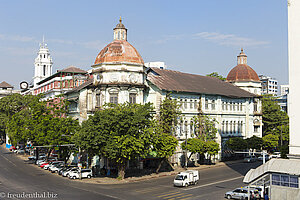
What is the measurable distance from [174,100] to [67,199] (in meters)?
30.4

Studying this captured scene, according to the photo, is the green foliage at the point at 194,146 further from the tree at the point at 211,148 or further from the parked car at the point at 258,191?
the parked car at the point at 258,191

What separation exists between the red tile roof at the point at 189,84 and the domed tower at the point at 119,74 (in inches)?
184

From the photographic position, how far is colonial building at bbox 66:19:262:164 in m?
56.7

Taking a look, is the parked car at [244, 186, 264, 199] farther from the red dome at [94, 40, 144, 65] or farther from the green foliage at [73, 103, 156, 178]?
the red dome at [94, 40, 144, 65]

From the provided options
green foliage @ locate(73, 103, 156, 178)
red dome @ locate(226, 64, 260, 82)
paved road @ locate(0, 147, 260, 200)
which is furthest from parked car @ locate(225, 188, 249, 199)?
red dome @ locate(226, 64, 260, 82)

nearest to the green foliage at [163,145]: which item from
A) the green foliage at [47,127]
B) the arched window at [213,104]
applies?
the green foliage at [47,127]

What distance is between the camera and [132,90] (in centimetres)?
5700

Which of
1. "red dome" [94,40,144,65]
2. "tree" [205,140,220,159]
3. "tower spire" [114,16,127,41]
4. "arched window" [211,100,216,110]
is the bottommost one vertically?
"tree" [205,140,220,159]

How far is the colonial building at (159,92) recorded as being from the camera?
56656 millimetres

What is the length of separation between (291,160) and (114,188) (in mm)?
21450

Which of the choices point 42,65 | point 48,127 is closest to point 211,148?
point 48,127

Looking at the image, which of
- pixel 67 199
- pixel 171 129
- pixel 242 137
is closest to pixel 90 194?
pixel 67 199

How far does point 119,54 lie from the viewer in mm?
57125

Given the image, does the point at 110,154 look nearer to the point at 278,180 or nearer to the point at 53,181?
the point at 53,181
